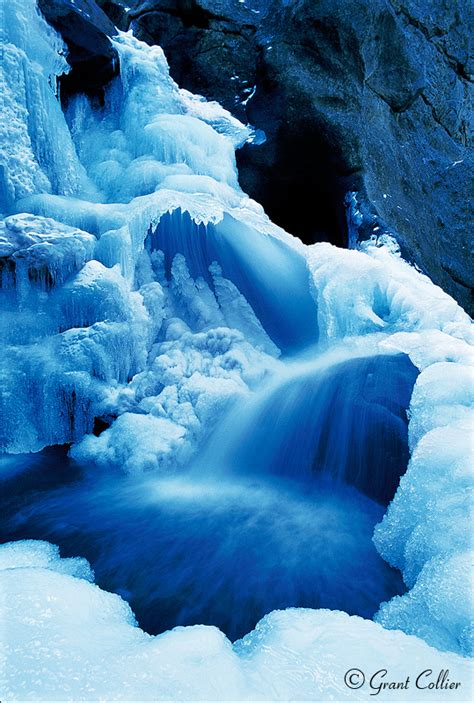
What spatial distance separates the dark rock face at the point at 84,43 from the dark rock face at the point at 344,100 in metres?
0.36

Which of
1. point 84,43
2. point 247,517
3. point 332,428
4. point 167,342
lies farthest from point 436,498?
point 84,43

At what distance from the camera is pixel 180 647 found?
1.43m

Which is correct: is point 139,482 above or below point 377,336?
below

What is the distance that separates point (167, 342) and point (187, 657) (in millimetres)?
4059

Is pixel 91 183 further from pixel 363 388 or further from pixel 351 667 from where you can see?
pixel 351 667

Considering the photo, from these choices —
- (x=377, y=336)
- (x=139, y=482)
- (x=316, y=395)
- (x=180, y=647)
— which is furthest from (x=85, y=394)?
(x=180, y=647)

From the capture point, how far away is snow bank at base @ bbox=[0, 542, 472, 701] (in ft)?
4.05

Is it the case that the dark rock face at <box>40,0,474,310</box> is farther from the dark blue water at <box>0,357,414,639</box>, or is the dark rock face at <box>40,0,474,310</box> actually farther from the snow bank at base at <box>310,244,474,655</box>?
the dark blue water at <box>0,357,414,639</box>

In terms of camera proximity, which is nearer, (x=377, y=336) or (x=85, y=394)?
(x=85, y=394)

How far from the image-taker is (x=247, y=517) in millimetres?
3252

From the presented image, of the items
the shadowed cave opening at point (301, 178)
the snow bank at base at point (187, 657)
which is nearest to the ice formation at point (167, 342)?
the snow bank at base at point (187, 657)

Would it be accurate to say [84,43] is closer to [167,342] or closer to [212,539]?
[167,342]

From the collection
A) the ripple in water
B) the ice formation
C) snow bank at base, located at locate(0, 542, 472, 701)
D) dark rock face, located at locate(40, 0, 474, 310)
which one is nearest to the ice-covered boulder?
the ice formation

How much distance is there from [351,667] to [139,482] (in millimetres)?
2810
